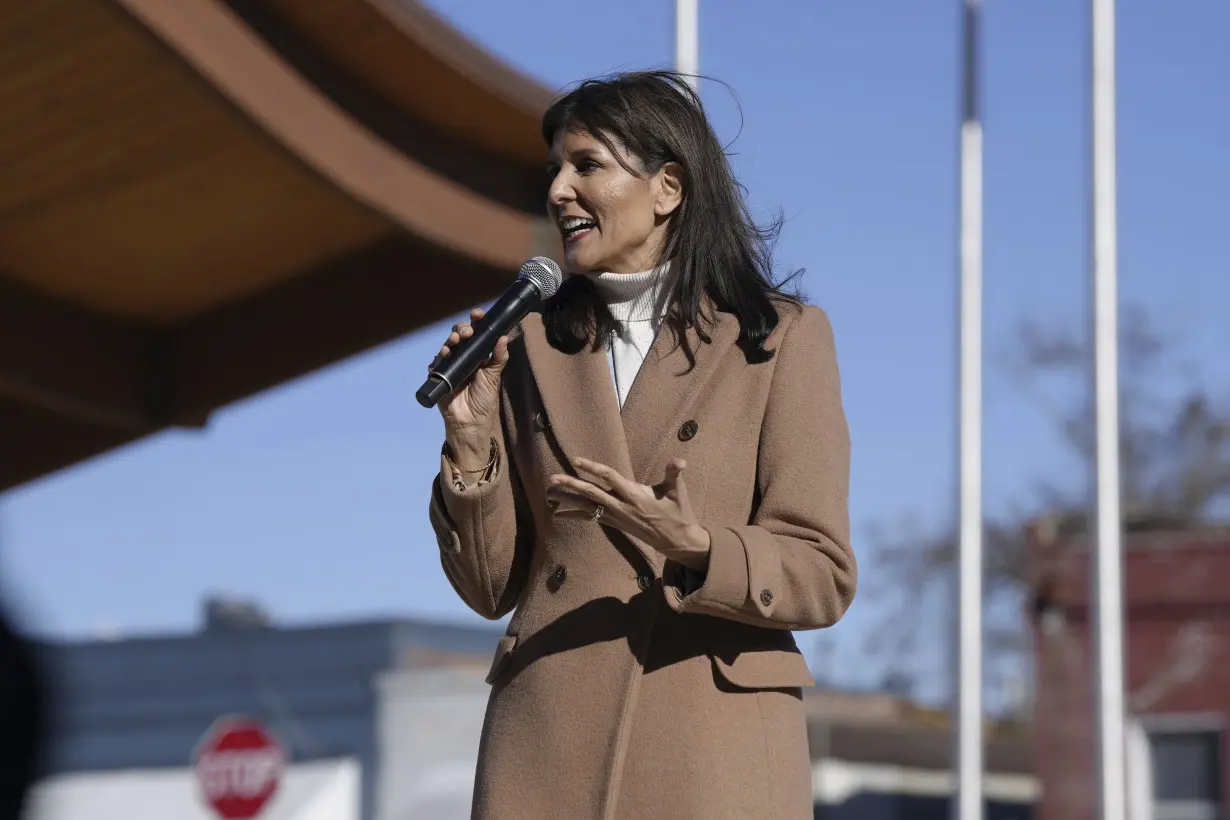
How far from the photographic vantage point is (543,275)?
8.64 feet

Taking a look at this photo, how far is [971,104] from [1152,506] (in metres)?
12.7

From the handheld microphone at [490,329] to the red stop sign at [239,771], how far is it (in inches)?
336

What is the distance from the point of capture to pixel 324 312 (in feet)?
32.7

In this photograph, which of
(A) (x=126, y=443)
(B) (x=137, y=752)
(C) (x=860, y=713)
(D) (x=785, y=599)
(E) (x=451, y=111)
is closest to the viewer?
(D) (x=785, y=599)

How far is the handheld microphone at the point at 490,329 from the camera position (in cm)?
240

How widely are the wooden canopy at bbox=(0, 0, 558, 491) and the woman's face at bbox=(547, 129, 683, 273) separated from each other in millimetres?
4488

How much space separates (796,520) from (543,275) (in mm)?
503

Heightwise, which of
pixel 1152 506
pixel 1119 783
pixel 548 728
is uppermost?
pixel 1152 506

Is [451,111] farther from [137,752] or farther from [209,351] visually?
[137,752]

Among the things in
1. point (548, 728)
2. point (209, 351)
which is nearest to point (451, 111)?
point (209, 351)

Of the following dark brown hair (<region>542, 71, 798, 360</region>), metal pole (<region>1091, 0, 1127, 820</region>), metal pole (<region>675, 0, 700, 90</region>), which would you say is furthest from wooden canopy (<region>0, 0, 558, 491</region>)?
dark brown hair (<region>542, 71, 798, 360</region>)

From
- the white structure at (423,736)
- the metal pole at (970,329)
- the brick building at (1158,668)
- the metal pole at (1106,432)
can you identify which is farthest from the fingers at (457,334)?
the white structure at (423,736)

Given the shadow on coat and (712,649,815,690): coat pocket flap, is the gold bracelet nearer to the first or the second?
the shadow on coat

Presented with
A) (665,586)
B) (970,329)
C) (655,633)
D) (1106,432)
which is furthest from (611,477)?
(970,329)
